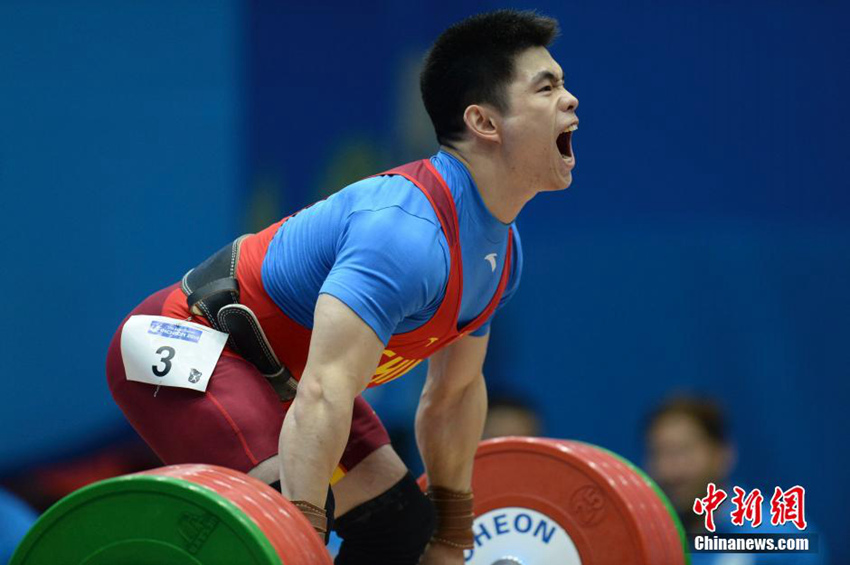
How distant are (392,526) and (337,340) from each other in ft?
2.39

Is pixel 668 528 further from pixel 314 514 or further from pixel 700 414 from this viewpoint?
pixel 700 414

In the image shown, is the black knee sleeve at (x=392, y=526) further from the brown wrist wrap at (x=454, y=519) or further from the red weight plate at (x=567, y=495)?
the red weight plate at (x=567, y=495)

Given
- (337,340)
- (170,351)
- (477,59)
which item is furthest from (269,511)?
(477,59)

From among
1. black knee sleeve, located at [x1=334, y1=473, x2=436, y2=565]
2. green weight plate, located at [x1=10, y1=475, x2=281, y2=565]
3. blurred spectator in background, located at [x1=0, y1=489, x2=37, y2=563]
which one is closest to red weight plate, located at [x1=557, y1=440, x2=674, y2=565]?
black knee sleeve, located at [x1=334, y1=473, x2=436, y2=565]

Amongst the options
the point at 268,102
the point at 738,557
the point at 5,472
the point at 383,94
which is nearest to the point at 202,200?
the point at 268,102

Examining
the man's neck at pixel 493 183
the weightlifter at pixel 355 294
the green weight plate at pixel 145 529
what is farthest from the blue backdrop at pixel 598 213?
the green weight plate at pixel 145 529

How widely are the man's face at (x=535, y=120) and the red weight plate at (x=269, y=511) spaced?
880 millimetres

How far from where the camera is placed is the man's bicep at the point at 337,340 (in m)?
2.03

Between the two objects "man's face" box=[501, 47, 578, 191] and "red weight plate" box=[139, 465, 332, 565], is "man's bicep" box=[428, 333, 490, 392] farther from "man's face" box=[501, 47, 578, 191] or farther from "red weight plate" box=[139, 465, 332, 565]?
"red weight plate" box=[139, 465, 332, 565]

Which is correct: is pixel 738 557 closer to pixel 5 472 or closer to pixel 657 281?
pixel 657 281

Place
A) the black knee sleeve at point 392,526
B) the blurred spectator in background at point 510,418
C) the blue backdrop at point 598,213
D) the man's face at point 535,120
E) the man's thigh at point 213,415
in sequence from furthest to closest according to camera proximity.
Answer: the blue backdrop at point 598,213
the blurred spectator in background at point 510,418
the black knee sleeve at point 392,526
the man's face at point 535,120
the man's thigh at point 213,415

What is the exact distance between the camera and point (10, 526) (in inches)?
145

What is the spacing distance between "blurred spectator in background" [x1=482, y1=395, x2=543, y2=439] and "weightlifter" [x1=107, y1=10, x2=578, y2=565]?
1.64 metres

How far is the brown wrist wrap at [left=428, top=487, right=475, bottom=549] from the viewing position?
2688 mm
